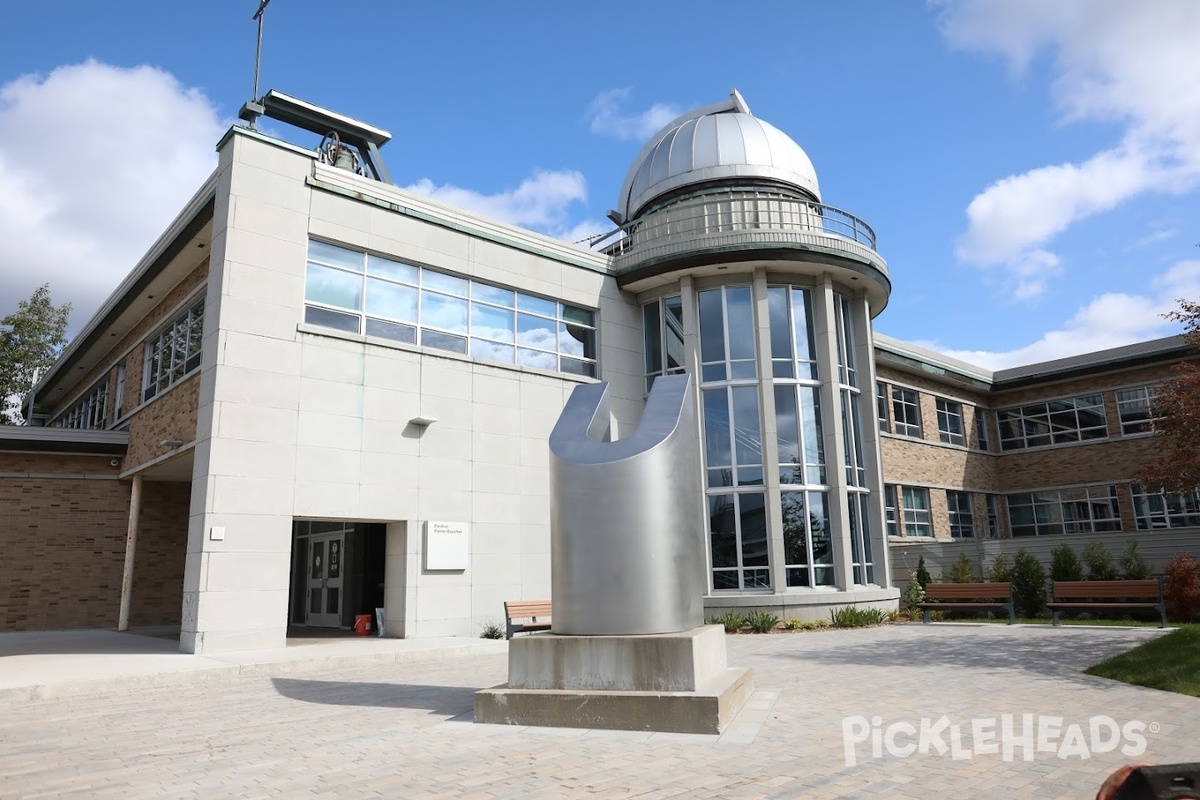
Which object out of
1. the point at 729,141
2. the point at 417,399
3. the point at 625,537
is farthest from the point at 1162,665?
the point at 729,141

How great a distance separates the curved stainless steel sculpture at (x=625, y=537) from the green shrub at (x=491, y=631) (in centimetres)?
865

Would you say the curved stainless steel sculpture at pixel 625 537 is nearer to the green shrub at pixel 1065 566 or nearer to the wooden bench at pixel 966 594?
the wooden bench at pixel 966 594

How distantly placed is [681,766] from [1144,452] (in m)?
27.5

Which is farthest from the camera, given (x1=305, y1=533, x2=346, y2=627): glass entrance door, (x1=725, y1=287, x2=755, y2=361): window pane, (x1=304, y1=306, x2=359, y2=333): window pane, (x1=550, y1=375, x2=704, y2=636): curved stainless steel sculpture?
(x1=725, y1=287, x2=755, y2=361): window pane

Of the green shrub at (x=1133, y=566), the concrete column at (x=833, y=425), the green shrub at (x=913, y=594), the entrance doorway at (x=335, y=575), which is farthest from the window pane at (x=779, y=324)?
the entrance doorway at (x=335, y=575)

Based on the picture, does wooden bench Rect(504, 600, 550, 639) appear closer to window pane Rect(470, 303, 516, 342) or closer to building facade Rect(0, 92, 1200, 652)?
building facade Rect(0, 92, 1200, 652)

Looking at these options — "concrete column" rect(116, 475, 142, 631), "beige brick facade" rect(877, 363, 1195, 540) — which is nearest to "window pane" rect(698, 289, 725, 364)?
"beige brick facade" rect(877, 363, 1195, 540)

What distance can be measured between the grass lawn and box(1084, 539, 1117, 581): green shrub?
8537 millimetres

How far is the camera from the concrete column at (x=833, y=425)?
60.0 ft

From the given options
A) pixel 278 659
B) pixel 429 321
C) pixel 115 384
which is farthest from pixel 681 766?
pixel 115 384

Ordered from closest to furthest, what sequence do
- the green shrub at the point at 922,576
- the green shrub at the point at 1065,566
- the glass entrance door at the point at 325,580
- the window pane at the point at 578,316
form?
the glass entrance door at the point at 325,580 → the window pane at the point at 578,316 → the green shrub at the point at 1065,566 → the green shrub at the point at 922,576

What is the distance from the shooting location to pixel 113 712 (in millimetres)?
8648

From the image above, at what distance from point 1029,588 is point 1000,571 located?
3.48ft

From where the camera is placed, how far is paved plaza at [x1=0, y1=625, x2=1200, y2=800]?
17.6ft
